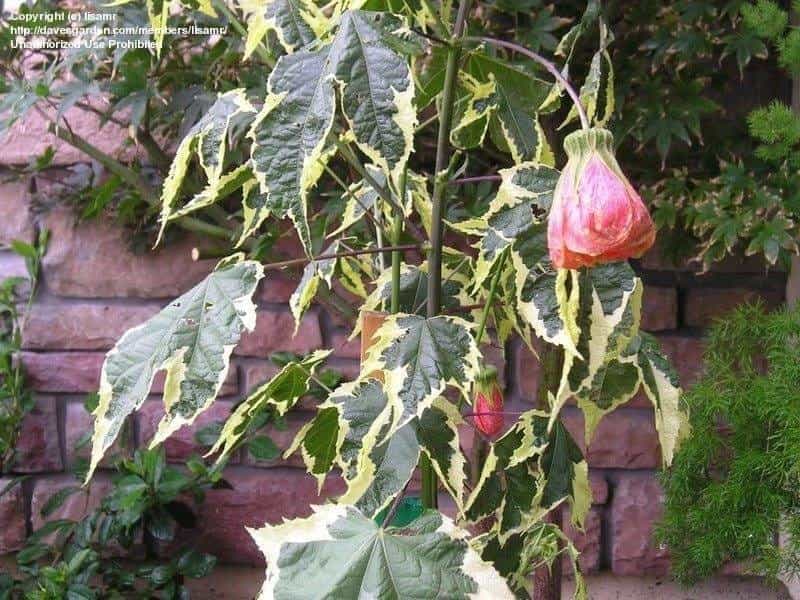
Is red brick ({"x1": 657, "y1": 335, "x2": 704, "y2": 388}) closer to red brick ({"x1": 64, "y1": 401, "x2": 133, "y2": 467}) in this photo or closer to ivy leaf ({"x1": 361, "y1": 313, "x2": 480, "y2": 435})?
ivy leaf ({"x1": 361, "y1": 313, "x2": 480, "y2": 435})

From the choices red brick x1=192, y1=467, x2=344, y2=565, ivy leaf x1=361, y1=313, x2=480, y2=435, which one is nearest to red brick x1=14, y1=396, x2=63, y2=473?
red brick x1=192, y1=467, x2=344, y2=565

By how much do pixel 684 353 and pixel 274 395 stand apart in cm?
76

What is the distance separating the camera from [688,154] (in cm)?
116

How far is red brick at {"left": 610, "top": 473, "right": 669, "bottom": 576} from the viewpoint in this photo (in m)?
1.23

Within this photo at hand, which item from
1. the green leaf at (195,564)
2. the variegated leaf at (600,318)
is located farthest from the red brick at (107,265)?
the variegated leaf at (600,318)

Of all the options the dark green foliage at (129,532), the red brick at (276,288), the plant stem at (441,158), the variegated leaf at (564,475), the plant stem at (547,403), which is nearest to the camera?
the plant stem at (441,158)

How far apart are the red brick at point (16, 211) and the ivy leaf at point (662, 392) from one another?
1.10m

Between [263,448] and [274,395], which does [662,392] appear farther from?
[263,448]

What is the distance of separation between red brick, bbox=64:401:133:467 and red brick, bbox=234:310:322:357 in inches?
9.7

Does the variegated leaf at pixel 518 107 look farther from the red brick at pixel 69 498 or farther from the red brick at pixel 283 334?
the red brick at pixel 69 498

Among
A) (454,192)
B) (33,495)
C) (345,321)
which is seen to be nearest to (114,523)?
(33,495)

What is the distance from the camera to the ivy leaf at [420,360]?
51 cm

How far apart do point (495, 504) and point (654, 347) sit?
0.18 meters

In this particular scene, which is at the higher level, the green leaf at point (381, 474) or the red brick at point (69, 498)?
the green leaf at point (381, 474)
